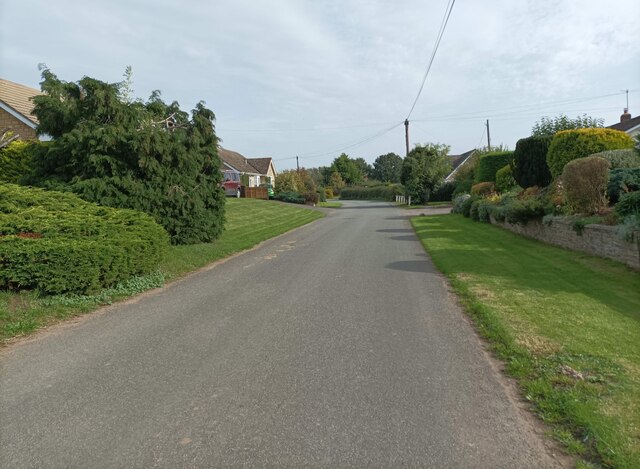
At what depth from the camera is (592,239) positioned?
10.5 meters

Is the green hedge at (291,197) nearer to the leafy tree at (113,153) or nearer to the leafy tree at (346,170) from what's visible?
the leafy tree at (113,153)

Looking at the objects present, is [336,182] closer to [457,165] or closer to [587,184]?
[457,165]

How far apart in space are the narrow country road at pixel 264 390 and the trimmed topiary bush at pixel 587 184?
6.51m

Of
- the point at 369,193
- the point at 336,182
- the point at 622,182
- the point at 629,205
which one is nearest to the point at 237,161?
the point at 369,193

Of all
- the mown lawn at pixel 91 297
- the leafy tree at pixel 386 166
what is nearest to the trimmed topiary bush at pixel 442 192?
the mown lawn at pixel 91 297

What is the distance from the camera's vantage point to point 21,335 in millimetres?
5930

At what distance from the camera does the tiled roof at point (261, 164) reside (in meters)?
69.4

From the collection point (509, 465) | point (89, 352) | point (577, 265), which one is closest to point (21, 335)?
point (89, 352)

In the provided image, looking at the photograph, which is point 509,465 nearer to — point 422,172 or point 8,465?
point 8,465

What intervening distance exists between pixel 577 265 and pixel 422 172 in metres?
36.8

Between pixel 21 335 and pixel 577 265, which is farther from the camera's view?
pixel 577 265

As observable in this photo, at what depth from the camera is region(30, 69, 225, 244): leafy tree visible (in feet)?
36.8

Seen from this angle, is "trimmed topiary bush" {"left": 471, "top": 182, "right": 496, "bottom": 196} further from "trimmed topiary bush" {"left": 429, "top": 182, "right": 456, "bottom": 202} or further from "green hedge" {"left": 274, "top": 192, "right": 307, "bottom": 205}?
"green hedge" {"left": 274, "top": 192, "right": 307, "bottom": 205}

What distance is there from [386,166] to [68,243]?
134 meters
